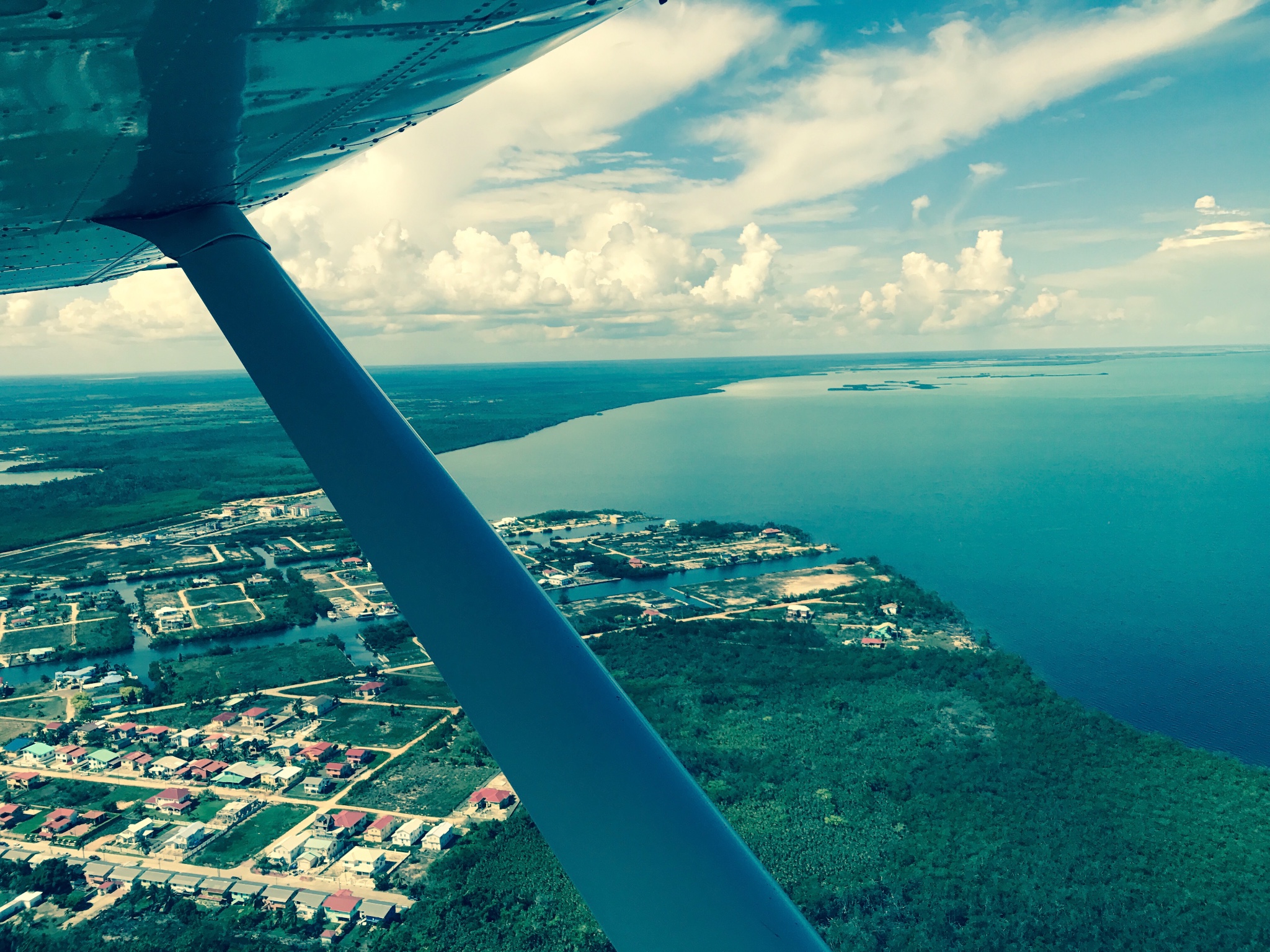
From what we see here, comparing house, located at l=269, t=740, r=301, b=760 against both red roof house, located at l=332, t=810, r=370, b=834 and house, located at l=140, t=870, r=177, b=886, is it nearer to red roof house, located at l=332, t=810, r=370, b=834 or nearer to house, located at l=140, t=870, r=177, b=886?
red roof house, located at l=332, t=810, r=370, b=834

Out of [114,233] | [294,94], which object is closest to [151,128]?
[294,94]

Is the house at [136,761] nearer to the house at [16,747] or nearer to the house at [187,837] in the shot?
the house at [16,747]

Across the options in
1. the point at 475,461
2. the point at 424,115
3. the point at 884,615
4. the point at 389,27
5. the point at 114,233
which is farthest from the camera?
the point at 475,461

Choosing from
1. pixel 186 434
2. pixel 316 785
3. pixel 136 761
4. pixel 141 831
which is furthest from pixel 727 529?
pixel 186 434

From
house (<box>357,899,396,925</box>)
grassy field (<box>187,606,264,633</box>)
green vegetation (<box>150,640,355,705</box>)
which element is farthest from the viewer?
grassy field (<box>187,606,264,633</box>)

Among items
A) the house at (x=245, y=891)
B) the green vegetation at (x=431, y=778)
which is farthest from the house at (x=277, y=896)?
the green vegetation at (x=431, y=778)

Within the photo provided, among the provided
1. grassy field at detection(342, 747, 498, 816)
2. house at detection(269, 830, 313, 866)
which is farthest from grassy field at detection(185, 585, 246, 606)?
house at detection(269, 830, 313, 866)

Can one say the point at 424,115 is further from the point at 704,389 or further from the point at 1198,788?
the point at 704,389
